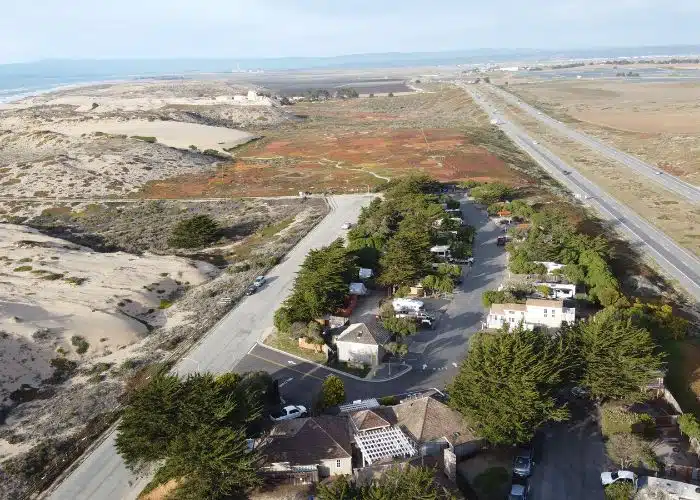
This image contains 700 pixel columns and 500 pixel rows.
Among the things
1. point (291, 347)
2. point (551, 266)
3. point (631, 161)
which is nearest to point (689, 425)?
point (551, 266)

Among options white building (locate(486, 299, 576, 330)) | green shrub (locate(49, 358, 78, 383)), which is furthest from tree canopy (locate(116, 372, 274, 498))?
white building (locate(486, 299, 576, 330))

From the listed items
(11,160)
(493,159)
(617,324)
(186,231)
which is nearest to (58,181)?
(11,160)

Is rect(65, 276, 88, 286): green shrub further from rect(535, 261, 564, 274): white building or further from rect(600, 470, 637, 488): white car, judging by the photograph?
rect(600, 470, 637, 488): white car

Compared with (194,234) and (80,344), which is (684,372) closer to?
(80,344)

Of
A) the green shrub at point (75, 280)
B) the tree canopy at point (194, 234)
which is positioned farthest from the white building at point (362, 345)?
the tree canopy at point (194, 234)

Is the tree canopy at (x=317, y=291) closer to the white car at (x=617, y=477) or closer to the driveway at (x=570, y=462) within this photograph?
the driveway at (x=570, y=462)
